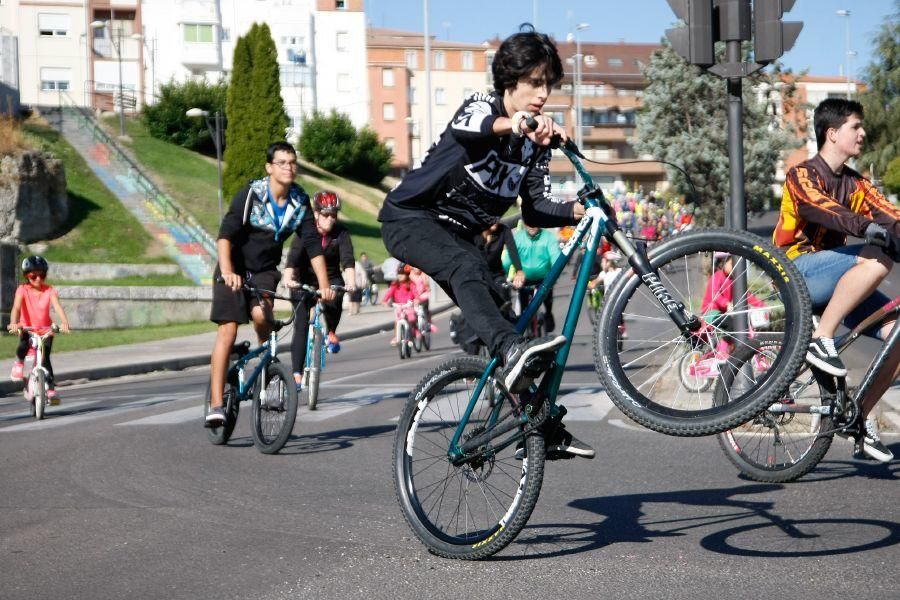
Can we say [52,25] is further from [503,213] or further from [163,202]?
[503,213]

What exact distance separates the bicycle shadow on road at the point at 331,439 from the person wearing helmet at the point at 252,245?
1.83 ft

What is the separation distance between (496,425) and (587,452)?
0.42 m

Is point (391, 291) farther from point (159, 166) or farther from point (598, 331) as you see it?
point (159, 166)

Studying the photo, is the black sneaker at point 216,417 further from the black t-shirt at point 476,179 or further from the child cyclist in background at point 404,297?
the child cyclist in background at point 404,297

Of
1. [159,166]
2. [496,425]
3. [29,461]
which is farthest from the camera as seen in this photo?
[159,166]

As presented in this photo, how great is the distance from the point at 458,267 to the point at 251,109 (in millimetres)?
53297

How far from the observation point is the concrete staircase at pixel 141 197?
41066 millimetres

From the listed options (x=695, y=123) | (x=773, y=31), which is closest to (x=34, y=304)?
(x=773, y=31)

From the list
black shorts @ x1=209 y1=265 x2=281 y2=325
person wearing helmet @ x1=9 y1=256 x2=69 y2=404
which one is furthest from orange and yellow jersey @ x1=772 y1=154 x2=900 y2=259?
person wearing helmet @ x1=9 y1=256 x2=69 y2=404

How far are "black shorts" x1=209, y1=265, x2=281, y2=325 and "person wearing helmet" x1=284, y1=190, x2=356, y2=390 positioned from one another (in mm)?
1185

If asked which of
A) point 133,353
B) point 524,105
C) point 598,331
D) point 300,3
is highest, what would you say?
point 300,3

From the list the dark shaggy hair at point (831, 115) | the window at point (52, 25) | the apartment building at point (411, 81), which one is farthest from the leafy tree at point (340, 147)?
the dark shaggy hair at point (831, 115)

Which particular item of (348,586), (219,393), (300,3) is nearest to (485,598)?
(348,586)

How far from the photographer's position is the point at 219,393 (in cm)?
862
